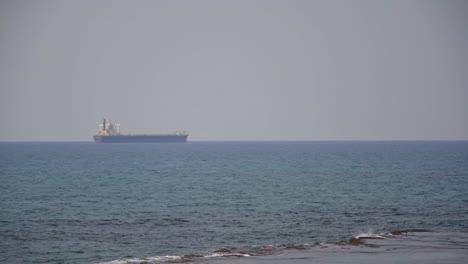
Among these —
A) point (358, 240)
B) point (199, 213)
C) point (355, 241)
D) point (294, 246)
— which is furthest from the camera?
point (199, 213)

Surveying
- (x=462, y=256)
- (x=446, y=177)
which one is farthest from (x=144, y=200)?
(x=446, y=177)

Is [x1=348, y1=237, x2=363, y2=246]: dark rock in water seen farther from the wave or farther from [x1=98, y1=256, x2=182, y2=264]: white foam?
[x1=98, y1=256, x2=182, y2=264]: white foam

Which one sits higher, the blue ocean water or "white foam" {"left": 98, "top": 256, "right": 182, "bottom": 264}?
the blue ocean water

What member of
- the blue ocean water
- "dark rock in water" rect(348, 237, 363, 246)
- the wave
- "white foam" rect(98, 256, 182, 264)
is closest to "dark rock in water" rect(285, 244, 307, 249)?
the wave

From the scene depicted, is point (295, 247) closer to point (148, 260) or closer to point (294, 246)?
point (294, 246)

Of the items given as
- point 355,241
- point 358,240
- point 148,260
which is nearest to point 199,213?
point 358,240

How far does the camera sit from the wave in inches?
1177

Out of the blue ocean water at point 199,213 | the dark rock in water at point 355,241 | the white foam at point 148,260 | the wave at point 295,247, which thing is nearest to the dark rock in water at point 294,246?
the wave at point 295,247

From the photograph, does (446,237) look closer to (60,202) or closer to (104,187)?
(60,202)

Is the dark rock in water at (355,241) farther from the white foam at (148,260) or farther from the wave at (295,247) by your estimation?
the white foam at (148,260)

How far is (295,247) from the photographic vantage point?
1284 inches

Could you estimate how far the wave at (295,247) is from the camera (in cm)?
2989

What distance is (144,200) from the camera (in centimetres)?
5609

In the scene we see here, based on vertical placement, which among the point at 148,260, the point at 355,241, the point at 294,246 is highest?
the point at 355,241
